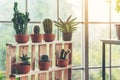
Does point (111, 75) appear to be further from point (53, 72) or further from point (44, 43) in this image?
point (44, 43)

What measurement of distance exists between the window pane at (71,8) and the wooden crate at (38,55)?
0.61 metres

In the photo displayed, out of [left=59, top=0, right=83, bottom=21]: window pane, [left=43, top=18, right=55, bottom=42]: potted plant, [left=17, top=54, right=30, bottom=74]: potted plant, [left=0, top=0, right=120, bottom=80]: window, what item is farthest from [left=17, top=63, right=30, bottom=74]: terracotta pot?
[left=59, top=0, right=83, bottom=21]: window pane

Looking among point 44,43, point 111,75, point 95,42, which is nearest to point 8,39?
point 44,43

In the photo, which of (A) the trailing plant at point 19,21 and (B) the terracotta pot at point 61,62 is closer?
(A) the trailing plant at point 19,21

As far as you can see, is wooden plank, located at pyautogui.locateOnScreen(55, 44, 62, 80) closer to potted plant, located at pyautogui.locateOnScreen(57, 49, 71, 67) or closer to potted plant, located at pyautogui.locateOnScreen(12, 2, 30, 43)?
potted plant, located at pyautogui.locateOnScreen(57, 49, 71, 67)

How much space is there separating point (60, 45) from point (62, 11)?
27.8 inches

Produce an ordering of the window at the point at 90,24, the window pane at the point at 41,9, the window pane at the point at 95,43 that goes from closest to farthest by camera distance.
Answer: the window pane at the point at 41,9 < the window at the point at 90,24 < the window pane at the point at 95,43

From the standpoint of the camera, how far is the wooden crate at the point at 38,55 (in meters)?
3.62

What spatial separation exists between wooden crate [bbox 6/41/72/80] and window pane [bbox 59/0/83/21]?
2.01 feet

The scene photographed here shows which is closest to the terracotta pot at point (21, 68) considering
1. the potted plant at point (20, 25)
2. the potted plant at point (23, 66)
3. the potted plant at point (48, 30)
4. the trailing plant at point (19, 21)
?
the potted plant at point (23, 66)

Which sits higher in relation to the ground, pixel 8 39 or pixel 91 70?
pixel 8 39

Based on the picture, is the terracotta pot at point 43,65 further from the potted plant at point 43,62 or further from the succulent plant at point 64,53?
the succulent plant at point 64,53

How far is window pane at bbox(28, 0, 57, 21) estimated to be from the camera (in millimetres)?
4570

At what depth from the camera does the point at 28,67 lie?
3.76 meters
